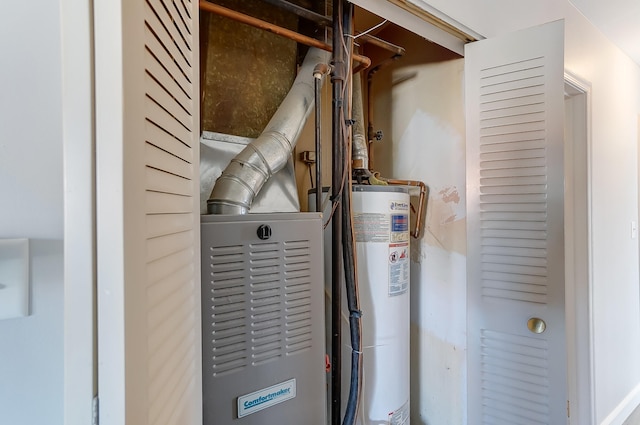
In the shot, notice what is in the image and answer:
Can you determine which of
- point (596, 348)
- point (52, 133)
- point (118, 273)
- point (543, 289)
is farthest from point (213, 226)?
point (596, 348)

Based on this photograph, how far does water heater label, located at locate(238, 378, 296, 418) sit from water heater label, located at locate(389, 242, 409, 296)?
1.93ft

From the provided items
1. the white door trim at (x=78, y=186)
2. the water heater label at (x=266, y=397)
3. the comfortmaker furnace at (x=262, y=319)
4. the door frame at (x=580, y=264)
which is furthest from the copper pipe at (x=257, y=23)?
the door frame at (x=580, y=264)

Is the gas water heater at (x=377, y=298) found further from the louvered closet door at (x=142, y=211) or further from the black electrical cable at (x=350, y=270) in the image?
the louvered closet door at (x=142, y=211)

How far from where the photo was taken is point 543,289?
1.28 metres

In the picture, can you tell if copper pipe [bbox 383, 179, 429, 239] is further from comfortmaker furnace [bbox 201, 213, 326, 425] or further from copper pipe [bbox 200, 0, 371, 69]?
comfortmaker furnace [bbox 201, 213, 326, 425]

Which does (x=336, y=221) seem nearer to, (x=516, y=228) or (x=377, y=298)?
(x=377, y=298)

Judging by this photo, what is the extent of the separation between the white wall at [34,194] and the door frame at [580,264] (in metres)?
2.30

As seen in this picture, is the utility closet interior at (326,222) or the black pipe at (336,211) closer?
the utility closet interior at (326,222)

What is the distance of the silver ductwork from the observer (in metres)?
1.05

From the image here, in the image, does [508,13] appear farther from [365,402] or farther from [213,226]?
[365,402]

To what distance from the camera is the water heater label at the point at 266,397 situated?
918 mm

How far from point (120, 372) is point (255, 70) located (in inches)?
47.5

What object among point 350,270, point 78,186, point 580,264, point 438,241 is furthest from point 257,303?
point 580,264

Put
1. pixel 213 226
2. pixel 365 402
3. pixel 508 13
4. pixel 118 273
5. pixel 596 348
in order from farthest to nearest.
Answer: pixel 596 348 < pixel 508 13 < pixel 365 402 < pixel 213 226 < pixel 118 273
